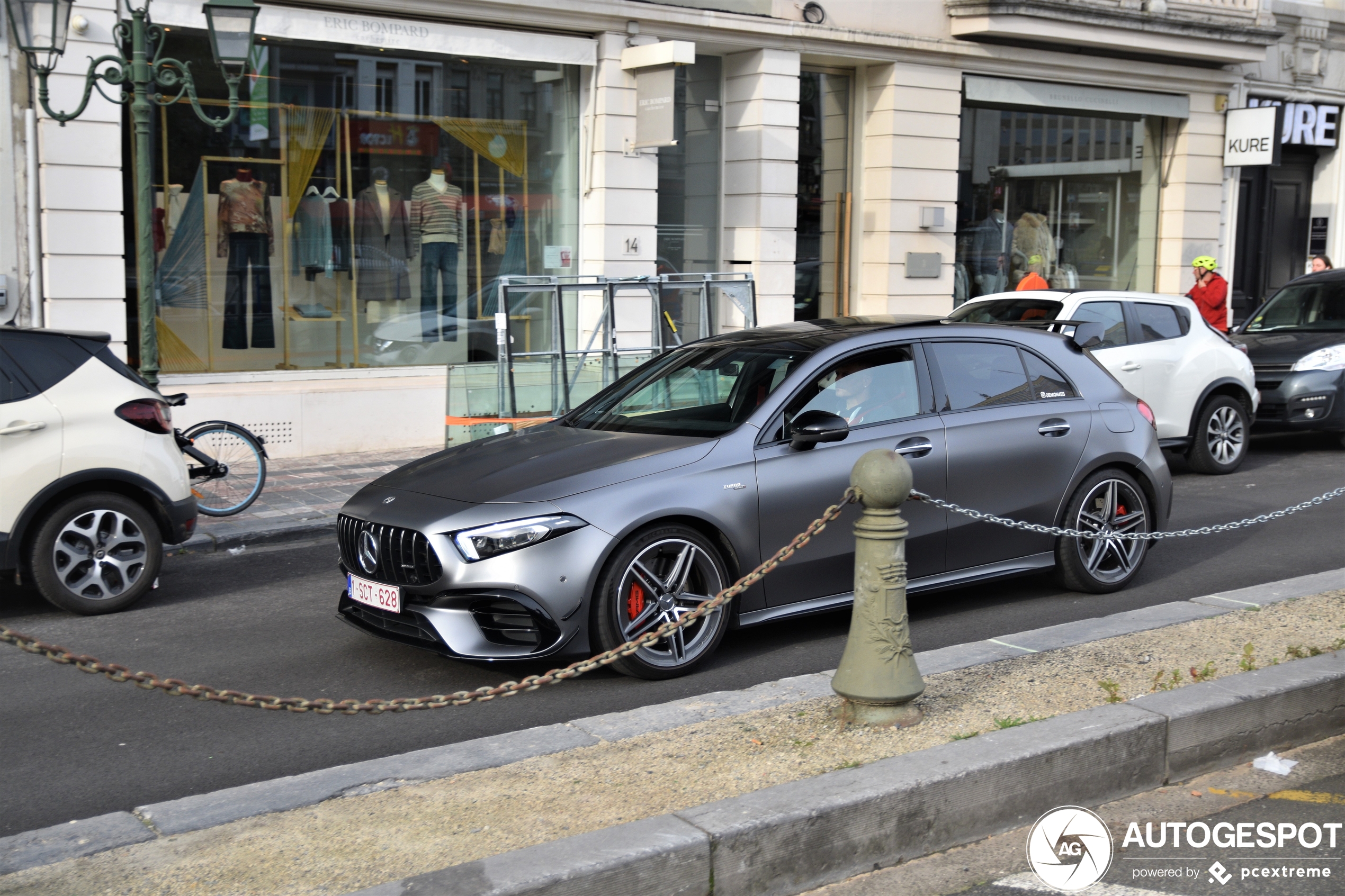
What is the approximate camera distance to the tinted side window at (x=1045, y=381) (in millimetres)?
7293

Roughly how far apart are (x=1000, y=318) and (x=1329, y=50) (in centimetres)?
1437

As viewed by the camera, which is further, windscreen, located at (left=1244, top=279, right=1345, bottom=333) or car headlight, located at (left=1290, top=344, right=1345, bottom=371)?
windscreen, located at (left=1244, top=279, right=1345, bottom=333)

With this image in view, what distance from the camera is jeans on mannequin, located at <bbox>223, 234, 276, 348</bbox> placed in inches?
532

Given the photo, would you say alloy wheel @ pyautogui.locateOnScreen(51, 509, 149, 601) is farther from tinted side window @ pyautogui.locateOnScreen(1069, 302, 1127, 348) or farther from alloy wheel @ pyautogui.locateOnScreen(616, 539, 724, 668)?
tinted side window @ pyautogui.locateOnScreen(1069, 302, 1127, 348)

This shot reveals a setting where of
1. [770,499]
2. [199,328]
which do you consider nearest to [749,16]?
[199,328]

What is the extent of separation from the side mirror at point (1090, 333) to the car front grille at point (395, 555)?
7375 millimetres

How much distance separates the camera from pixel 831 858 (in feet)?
12.9

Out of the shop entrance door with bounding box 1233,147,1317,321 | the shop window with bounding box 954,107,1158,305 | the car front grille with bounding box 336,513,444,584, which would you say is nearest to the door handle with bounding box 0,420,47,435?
the car front grille with bounding box 336,513,444,584

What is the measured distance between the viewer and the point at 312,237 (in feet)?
45.9

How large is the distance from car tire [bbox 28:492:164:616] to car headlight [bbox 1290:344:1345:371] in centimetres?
1087

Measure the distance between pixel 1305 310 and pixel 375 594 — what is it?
12.0 m

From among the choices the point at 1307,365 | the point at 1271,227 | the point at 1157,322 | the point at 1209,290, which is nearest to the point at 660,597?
the point at 1157,322

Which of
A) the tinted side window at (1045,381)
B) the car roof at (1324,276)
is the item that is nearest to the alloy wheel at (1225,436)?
the car roof at (1324,276)

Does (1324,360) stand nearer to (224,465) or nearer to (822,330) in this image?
(822,330)
